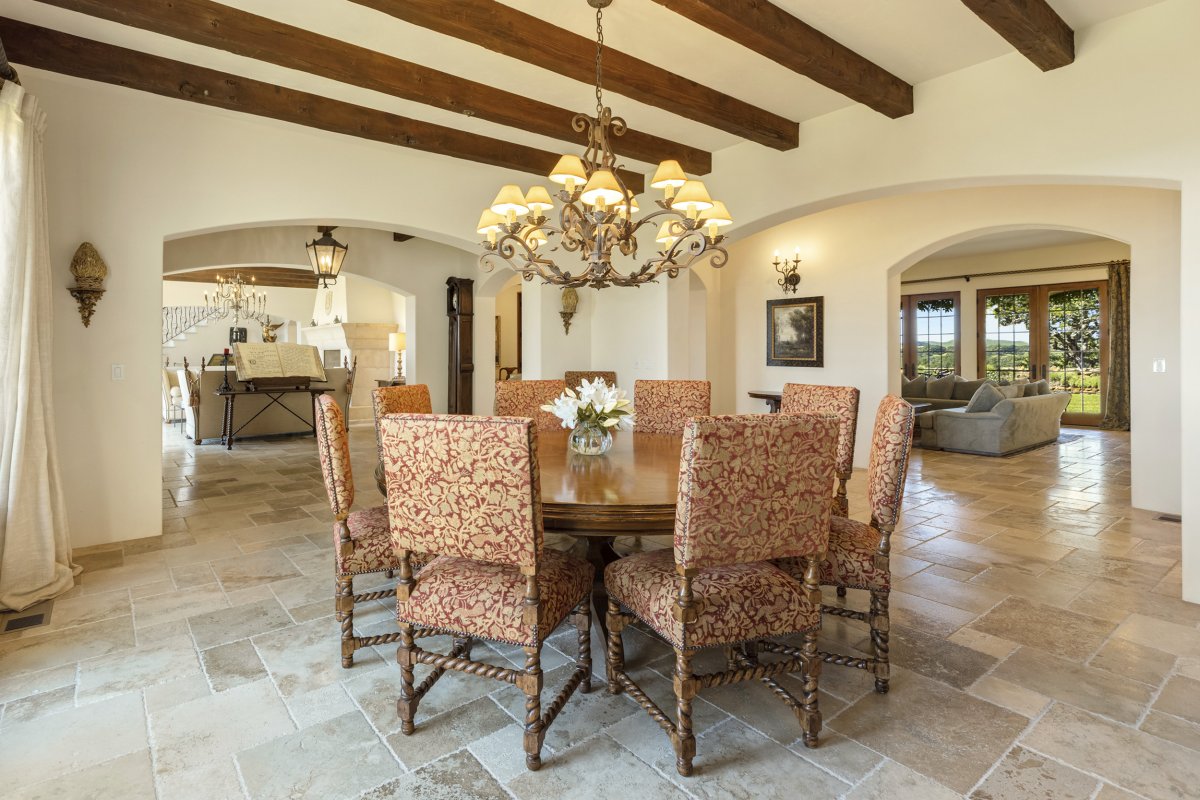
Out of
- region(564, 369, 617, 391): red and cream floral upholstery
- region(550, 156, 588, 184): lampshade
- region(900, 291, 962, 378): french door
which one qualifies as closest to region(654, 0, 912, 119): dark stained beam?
region(550, 156, 588, 184): lampshade

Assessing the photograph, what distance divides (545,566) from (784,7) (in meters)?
2.84

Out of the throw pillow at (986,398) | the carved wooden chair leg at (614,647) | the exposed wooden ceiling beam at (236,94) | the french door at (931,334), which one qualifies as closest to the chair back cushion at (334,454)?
the carved wooden chair leg at (614,647)

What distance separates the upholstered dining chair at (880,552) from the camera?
2100 millimetres

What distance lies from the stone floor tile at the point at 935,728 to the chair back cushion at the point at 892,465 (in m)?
0.58

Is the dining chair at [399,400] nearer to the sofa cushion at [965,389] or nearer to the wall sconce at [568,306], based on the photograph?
the wall sconce at [568,306]

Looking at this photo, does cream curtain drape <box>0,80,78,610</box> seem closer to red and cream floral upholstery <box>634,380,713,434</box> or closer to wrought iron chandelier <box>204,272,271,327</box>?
red and cream floral upholstery <box>634,380,713,434</box>

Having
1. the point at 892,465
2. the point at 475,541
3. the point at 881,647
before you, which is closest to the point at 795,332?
the point at 892,465

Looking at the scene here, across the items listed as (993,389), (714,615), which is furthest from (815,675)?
(993,389)

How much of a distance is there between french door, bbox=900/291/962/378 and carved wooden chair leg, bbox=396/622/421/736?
1098cm

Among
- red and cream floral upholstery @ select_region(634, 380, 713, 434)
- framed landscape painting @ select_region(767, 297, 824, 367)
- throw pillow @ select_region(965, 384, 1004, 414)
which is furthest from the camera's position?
throw pillow @ select_region(965, 384, 1004, 414)

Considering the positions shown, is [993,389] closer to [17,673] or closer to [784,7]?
[784,7]

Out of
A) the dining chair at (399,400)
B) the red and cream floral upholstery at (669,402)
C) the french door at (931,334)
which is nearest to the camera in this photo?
the dining chair at (399,400)

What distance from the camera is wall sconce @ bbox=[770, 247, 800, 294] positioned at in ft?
22.7

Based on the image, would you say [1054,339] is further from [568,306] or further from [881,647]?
[881,647]
